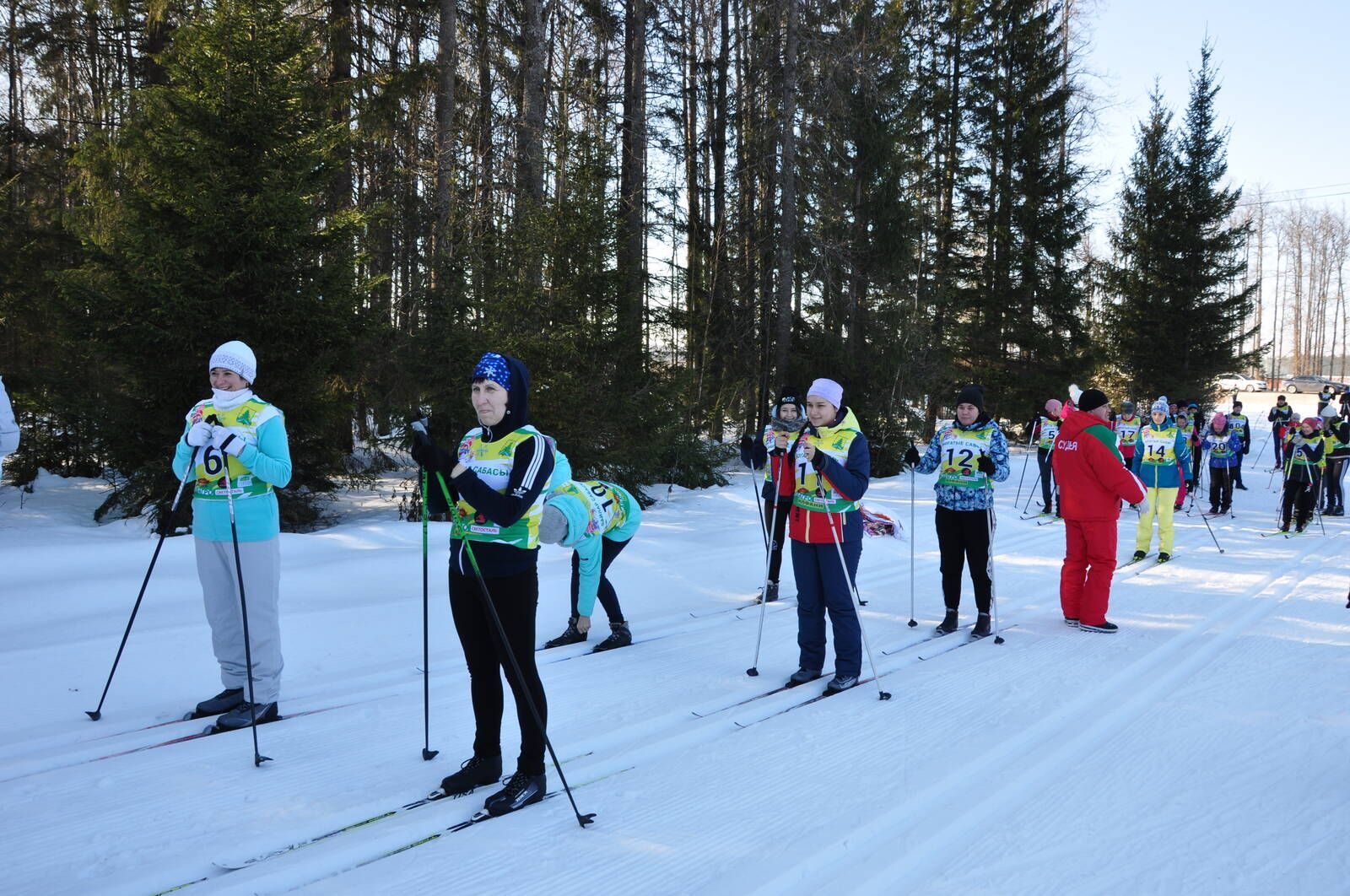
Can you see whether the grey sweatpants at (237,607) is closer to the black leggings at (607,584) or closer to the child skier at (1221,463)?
the black leggings at (607,584)

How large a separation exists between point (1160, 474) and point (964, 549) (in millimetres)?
4964

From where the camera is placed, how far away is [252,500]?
4.66 meters

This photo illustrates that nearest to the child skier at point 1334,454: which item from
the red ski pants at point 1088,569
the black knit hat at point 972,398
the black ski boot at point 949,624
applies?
the red ski pants at point 1088,569

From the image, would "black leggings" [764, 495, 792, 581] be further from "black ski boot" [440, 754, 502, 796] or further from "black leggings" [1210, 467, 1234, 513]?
"black leggings" [1210, 467, 1234, 513]

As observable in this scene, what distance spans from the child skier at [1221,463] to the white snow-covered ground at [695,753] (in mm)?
7478

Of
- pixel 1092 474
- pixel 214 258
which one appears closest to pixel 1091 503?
pixel 1092 474

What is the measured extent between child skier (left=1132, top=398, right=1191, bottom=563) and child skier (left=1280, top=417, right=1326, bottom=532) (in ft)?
9.19

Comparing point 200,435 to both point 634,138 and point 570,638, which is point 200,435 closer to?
point 570,638

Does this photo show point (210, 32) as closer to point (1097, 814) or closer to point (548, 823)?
point (548, 823)

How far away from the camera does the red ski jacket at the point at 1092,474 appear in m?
6.86

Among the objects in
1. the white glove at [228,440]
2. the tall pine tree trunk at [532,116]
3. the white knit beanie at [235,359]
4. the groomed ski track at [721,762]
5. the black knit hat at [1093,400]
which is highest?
the tall pine tree trunk at [532,116]

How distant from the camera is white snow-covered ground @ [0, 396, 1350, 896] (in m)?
3.24

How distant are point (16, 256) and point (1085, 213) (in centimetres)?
2477

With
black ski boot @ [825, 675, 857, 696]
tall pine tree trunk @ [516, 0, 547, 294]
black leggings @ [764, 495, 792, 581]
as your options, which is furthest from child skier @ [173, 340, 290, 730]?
tall pine tree trunk @ [516, 0, 547, 294]
